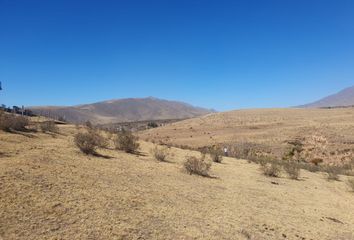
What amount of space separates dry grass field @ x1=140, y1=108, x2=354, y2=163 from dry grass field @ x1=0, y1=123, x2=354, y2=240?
20612mm

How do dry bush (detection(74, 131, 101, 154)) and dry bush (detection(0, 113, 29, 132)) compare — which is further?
dry bush (detection(0, 113, 29, 132))

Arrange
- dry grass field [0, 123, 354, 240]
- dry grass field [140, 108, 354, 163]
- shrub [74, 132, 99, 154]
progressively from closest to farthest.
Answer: dry grass field [0, 123, 354, 240] < shrub [74, 132, 99, 154] < dry grass field [140, 108, 354, 163]

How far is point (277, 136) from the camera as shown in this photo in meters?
55.9

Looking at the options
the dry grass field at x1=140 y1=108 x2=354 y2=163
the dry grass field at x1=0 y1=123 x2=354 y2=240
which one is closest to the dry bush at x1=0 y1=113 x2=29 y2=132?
the dry grass field at x1=0 y1=123 x2=354 y2=240

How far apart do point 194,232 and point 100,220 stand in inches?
77.3

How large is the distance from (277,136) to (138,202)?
158 feet

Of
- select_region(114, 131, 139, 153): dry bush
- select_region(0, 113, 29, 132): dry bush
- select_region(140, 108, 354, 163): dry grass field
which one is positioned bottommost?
select_region(140, 108, 354, 163): dry grass field

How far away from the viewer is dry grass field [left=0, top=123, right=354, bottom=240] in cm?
804

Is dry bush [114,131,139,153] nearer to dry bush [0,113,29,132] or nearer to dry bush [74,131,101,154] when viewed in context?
dry bush [74,131,101,154]

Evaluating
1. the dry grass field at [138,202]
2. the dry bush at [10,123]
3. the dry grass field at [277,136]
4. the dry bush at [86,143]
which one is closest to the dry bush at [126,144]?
the dry grass field at [138,202]

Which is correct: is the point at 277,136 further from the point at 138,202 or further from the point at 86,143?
the point at 138,202

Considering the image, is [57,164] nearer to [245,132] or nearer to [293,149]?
[293,149]

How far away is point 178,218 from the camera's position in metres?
9.45

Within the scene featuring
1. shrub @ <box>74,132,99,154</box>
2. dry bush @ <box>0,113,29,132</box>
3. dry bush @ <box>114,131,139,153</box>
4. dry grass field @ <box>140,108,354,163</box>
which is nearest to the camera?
shrub @ <box>74,132,99,154</box>
